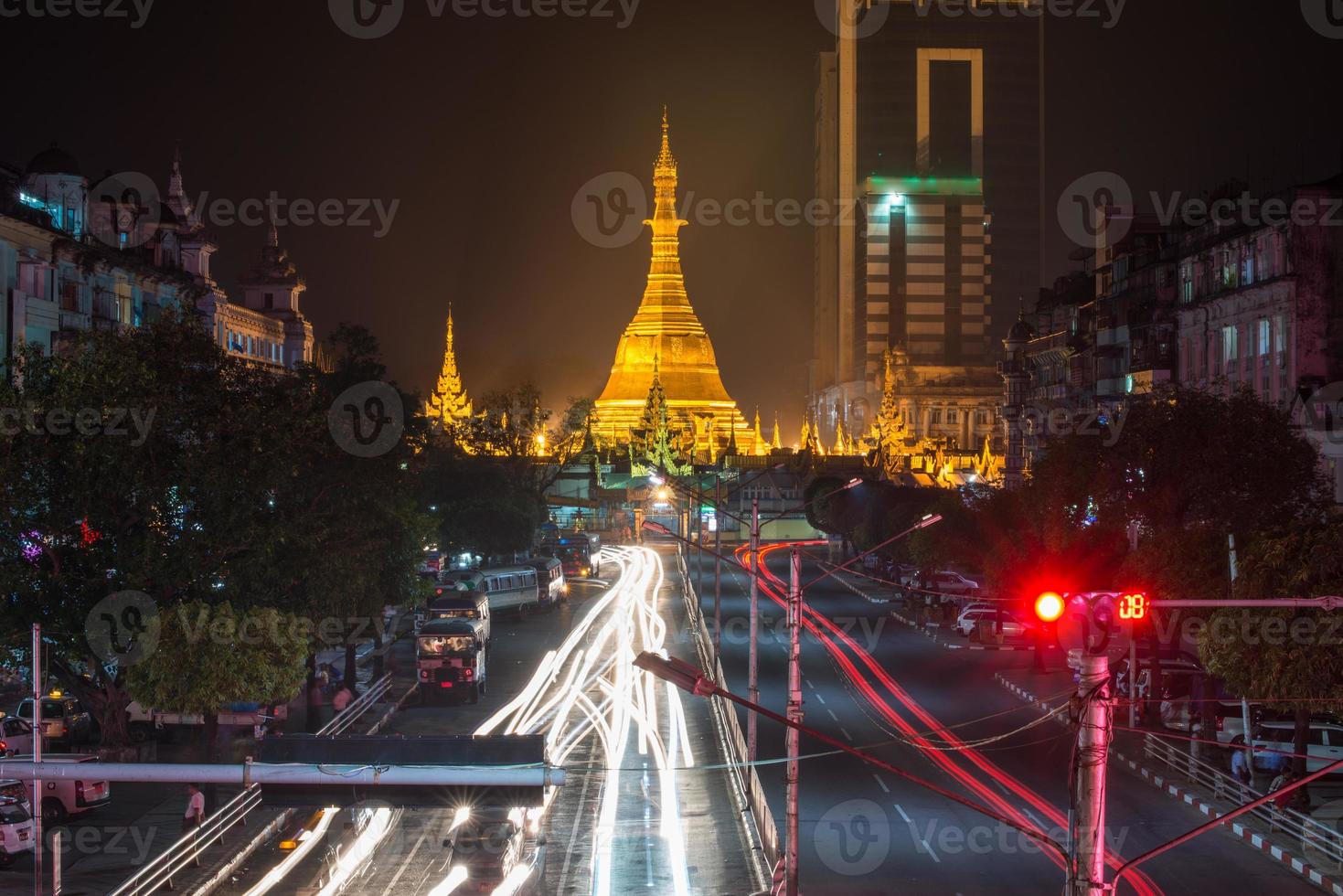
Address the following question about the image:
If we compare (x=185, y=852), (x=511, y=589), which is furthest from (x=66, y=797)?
(x=511, y=589)

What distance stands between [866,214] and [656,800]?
169 meters

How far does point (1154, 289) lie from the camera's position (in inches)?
3100

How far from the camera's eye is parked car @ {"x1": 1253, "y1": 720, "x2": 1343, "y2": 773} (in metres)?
32.7

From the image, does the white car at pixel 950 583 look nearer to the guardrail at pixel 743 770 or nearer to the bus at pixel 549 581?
the bus at pixel 549 581

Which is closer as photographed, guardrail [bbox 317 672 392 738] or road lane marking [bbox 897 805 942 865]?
road lane marking [bbox 897 805 942 865]

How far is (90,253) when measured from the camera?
56.0m

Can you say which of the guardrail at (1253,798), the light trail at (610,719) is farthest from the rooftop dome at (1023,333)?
the guardrail at (1253,798)

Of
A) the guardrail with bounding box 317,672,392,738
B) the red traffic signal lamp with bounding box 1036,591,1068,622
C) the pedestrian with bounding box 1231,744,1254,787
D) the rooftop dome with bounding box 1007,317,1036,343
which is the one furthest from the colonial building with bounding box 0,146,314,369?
the rooftop dome with bounding box 1007,317,1036,343

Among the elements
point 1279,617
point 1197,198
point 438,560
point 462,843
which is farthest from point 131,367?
point 1197,198

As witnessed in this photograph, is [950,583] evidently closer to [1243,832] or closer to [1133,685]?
[1133,685]

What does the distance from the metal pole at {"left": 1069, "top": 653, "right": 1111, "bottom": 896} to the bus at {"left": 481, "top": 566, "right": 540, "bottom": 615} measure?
54351 mm

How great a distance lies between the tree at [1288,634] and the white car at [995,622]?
2787 centimetres

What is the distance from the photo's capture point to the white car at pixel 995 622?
6050 cm

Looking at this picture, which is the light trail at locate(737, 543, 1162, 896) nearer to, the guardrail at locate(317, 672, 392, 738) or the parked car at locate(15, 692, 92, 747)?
the guardrail at locate(317, 672, 392, 738)
